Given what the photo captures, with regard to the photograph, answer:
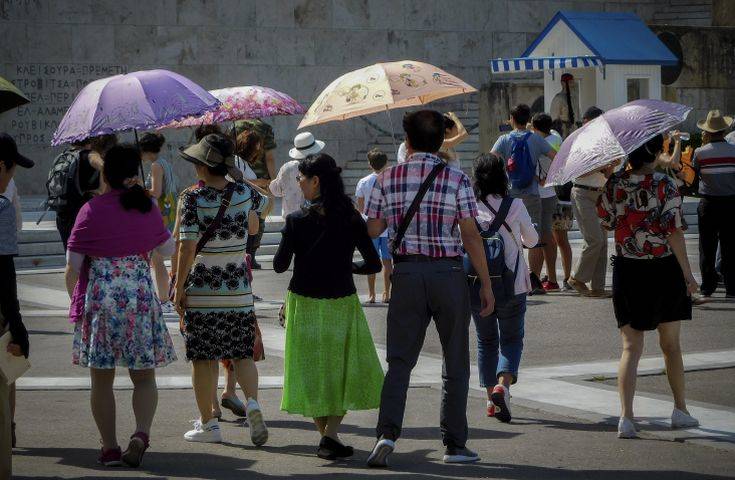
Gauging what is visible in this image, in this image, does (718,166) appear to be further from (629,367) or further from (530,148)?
(629,367)

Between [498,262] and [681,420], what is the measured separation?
1462 millimetres

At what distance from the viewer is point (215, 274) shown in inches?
315

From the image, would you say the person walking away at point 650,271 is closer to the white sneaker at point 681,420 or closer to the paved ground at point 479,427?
the white sneaker at point 681,420

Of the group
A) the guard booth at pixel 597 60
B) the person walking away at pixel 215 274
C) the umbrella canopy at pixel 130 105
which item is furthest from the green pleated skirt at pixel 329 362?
the guard booth at pixel 597 60

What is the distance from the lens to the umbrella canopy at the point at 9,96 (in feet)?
26.8

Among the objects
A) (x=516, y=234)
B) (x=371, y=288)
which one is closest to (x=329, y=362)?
(x=516, y=234)

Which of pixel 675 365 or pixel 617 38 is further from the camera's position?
pixel 617 38

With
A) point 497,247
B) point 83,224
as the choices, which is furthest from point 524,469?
point 83,224

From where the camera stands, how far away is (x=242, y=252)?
26.5 feet

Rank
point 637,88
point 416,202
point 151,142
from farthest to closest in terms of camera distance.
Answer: point 637,88
point 151,142
point 416,202

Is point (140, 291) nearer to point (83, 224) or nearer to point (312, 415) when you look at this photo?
point (83, 224)

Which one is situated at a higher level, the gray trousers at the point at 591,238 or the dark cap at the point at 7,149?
the dark cap at the point at 7,149

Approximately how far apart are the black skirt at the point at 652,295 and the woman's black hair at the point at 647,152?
56 cm

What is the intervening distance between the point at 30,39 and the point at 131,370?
850 inches
